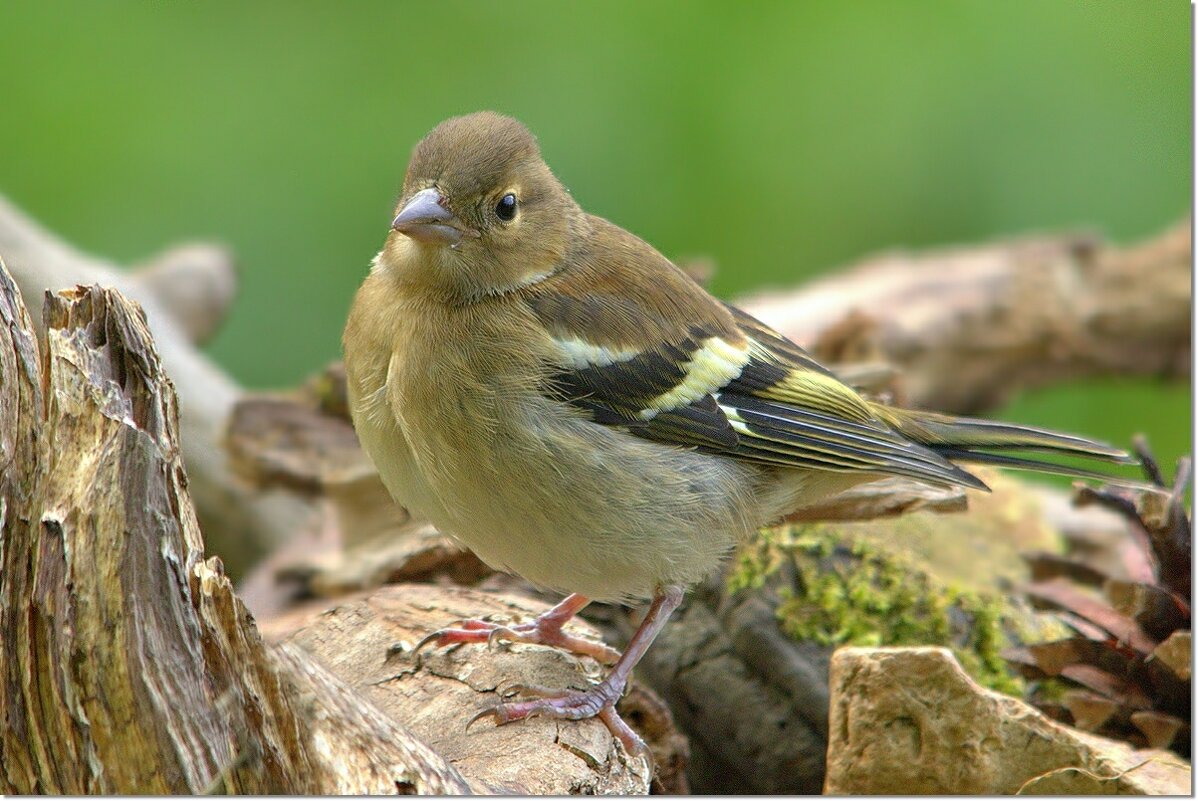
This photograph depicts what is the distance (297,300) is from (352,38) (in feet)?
5.14

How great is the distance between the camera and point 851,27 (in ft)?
23.7

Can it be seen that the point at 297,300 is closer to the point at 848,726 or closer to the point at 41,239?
the point at 41,239

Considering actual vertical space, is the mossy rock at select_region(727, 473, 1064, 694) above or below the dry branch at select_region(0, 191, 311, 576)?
below

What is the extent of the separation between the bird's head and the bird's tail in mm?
1132

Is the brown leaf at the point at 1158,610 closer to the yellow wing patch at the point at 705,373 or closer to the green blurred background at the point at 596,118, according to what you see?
the yellow wing patch at the point at 705,373

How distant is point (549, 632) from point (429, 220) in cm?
114

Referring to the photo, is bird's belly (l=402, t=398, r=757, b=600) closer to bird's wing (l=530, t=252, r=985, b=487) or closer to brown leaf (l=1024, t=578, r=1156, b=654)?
bird's wing (l=530, t=252, r=985, b=487)

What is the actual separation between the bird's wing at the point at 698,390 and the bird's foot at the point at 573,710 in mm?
693

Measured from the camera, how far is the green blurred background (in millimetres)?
6566

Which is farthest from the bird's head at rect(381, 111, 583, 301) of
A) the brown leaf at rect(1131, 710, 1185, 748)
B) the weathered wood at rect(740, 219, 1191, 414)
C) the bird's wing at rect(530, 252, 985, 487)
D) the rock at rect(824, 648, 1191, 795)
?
the weathered wood at rect(740, 219, 1191, 414)

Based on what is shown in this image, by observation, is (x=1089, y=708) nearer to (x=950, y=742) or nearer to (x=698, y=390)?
(x=950, y=742)

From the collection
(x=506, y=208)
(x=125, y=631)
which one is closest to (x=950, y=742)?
(x=506, y=208)

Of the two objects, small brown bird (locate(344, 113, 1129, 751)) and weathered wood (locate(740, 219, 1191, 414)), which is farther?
weathered wood (locate(740, 219, 1191, 414))

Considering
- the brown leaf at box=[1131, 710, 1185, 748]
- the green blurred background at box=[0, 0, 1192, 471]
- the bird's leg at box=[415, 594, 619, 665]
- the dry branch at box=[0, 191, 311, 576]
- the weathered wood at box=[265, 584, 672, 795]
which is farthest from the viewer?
the green blurred background at box=[0, 0, 1192, 471]
